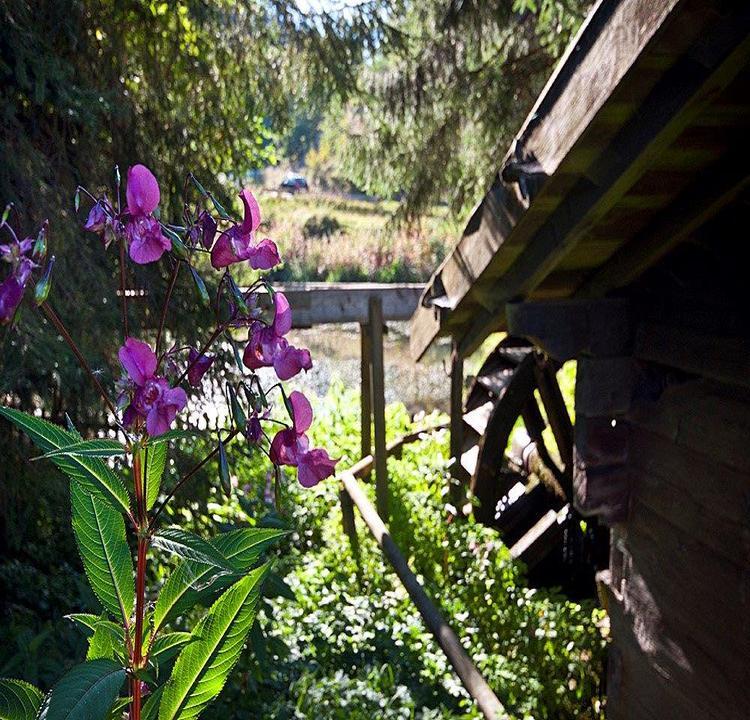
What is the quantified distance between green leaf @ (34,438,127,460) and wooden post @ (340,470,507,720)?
2.69 metres

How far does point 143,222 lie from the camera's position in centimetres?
86

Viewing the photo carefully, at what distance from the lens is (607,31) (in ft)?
5.80

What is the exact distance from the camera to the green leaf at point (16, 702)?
35.0 inches

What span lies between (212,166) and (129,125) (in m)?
0.81

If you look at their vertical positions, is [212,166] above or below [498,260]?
above

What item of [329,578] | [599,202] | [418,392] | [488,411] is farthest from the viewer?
[418,392]

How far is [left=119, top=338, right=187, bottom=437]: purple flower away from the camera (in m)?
0.80

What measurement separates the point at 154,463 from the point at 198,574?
0.46 feet

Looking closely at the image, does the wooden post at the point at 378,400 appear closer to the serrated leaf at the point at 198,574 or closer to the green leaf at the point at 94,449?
the serrated leaf at the point at 198,574

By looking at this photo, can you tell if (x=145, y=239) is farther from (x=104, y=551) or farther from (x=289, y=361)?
(x=104, y=551)

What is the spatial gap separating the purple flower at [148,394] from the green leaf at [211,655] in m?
0.24

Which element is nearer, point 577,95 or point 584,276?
point 577,95

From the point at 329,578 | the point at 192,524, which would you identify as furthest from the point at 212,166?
the point at 329,578

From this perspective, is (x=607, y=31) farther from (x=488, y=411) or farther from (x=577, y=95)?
(x=488, y=411)
